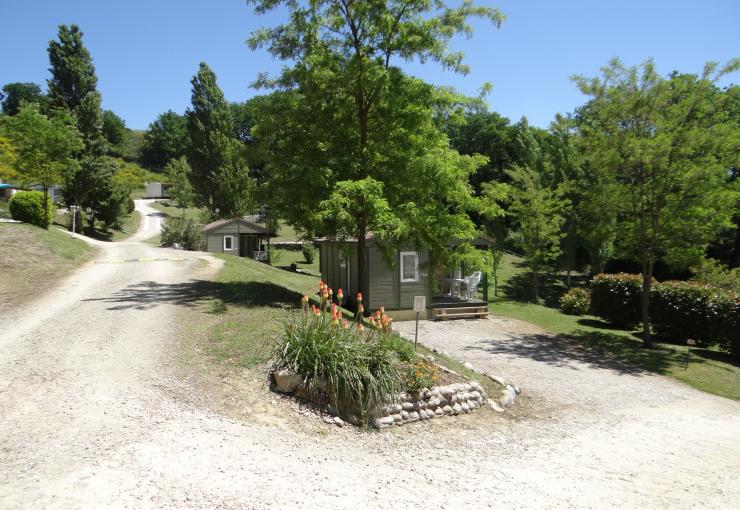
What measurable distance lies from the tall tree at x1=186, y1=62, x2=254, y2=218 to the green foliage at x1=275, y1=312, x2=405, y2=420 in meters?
34.3

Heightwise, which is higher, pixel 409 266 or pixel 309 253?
pixel 309 253

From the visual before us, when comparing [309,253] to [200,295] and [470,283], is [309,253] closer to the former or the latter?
[470,283]

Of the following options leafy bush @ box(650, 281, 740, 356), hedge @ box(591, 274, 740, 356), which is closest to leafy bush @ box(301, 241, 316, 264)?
hedge @ box(591, 274, 740, 356)

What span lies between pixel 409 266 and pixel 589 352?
6847 millimetres

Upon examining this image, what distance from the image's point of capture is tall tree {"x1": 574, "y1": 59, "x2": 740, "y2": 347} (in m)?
14.4

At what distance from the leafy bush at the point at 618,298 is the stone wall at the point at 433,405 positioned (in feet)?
42.1

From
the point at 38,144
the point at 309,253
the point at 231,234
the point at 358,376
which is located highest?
the point at 38,144

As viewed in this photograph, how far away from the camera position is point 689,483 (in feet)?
20.3

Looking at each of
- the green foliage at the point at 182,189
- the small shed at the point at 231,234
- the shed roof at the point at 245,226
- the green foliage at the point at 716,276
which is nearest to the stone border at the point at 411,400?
the green foliage at the point at 716,276

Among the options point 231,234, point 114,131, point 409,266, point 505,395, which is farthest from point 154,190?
point 505,395

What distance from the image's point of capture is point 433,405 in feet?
25.7

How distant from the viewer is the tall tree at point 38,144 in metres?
22.6

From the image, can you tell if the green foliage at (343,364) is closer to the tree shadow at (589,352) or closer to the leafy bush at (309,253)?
the tree shadow at (589,352)

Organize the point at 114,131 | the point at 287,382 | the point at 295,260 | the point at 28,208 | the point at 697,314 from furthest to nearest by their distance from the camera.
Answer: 1. the point at 114,131
2. the point at 295,260
3. the point at 28,208
4. the point at 697,314
5. the point at 287,382
